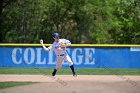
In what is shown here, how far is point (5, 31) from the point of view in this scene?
3716cm

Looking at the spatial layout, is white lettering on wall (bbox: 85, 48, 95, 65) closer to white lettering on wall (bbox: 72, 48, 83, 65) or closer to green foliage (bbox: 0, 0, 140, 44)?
white lettering on wall (bbox: 72, 48, 83, 65)

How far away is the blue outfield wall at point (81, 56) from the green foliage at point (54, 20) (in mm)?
13022

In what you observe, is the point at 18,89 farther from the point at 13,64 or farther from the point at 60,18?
the point at 60,18

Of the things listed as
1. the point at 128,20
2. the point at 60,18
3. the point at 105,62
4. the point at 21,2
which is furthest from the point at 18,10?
the point at 105,62

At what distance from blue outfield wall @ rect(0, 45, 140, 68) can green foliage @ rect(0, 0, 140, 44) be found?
42.7 ft

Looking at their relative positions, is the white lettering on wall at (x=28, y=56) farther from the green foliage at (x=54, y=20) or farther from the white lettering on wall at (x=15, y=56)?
the green foliage at (x=54, y=20)

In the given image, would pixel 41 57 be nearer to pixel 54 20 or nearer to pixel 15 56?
pixel 15 56

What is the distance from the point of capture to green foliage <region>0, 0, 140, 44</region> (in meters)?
36.3

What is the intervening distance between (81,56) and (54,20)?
594 inches

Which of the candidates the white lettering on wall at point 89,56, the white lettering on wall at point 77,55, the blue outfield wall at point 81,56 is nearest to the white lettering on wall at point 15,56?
the blue outfield wall at point 81,56

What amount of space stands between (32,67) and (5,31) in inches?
607

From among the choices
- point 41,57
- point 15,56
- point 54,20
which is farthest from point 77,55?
point 54,20

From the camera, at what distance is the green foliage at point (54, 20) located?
1428 inches

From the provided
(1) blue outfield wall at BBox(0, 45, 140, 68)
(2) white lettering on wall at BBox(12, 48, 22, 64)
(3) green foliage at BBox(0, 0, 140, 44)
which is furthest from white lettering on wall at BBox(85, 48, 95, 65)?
(3) green foliage at BBox(0, 0, 140, 44)
